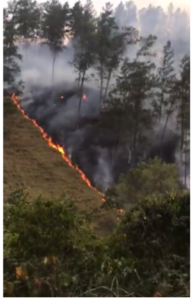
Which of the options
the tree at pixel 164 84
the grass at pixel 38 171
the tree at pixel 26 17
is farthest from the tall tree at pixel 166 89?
the tree at pixel 26 17

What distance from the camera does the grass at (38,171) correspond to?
210 centimetres

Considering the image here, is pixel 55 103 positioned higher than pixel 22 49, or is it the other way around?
pixel 22 49

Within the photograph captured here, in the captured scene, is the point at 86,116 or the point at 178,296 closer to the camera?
the point at 178,296

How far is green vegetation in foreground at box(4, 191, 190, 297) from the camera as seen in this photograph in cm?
198

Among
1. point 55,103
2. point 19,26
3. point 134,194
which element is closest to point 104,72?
point 55,103

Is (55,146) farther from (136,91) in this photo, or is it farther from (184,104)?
(184,104)

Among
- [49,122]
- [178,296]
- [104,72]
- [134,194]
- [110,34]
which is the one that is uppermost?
[110,34]

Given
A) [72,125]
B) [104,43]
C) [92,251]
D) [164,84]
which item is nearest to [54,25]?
[104,43]

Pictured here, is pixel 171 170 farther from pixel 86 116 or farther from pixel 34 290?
pixel 34 290

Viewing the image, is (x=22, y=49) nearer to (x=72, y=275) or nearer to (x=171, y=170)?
(x=171, y=170)

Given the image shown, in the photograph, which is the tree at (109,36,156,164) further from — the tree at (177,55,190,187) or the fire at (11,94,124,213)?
the fire at (11,94,124,213)

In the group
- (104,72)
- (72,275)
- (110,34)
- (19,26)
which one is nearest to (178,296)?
(72,275)

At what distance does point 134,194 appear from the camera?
7.02 ft

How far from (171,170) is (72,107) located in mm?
532
